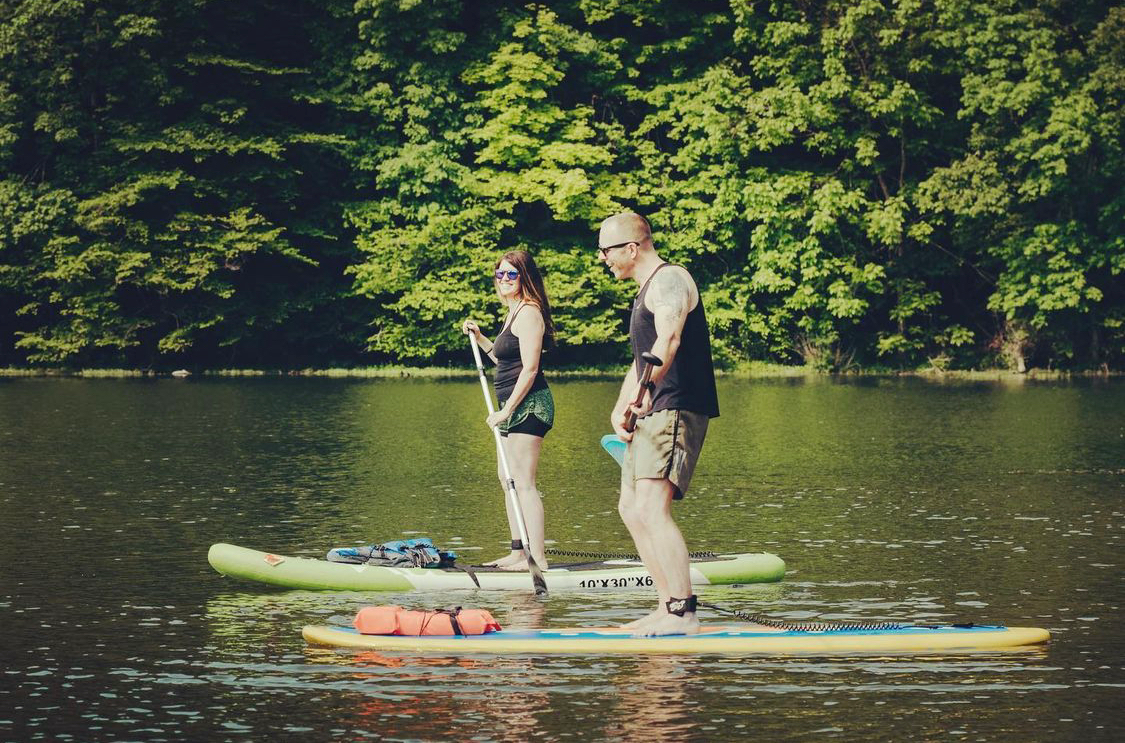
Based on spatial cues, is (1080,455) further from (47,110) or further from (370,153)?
(47,110)

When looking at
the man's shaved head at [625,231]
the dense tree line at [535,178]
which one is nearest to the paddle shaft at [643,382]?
the man's shaved head at [625,231]

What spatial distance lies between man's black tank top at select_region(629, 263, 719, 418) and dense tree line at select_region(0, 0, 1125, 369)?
36016mm

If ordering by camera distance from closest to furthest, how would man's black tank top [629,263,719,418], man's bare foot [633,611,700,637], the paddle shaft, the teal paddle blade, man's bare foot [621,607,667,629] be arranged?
the paddle shaft < man's black tank top [629,263,719,418] < man's bare foot [633,611,700,637] < man's bare foot [621,607,667,629] < the teal paddle blade

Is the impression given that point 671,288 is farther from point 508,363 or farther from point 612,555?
point 612,555

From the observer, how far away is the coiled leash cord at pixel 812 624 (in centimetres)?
909

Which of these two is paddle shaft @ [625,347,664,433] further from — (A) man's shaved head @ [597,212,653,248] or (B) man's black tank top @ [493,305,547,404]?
(B) man's black tank top @ [493,305,547,404]

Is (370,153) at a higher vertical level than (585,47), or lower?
lower

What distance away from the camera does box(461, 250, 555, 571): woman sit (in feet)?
37.0

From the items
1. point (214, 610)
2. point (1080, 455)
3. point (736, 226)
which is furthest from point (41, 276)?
point (214, 610)

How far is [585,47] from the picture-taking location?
157 ft

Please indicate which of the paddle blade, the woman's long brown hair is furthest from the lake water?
the woman's long brown hair

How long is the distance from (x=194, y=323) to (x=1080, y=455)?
29849 mm

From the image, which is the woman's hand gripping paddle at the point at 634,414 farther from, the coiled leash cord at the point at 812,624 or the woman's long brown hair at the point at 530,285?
the woman's long brown hair at the point at 530,285

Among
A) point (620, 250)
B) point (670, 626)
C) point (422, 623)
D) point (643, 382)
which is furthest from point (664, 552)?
point (620, 250)
